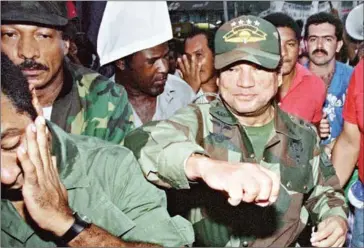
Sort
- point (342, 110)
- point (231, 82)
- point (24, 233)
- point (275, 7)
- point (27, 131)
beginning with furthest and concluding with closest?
1. point (342, 110)
2. point (275, 7)
3. point (231, 82)
4. point (24, 233)
5. point (27, 131)

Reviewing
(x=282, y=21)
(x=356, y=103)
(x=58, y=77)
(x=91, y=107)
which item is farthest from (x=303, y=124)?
(x=58, y=77)

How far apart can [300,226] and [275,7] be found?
2.58 ft

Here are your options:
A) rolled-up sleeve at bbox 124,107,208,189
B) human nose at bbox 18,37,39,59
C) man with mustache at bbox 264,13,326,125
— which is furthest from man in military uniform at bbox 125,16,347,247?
human nose at bbox 18,37,39,59

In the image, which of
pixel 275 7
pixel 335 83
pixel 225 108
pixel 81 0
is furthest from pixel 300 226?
pixel 81 0

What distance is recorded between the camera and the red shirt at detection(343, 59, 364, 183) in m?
2.12

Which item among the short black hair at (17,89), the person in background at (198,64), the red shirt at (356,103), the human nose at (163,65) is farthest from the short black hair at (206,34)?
the short black hair at (17,89)

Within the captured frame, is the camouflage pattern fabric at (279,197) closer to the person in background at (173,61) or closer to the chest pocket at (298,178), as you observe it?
the chest pocket at (298,178)

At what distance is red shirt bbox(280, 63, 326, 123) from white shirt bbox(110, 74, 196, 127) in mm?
362

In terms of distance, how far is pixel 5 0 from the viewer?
1.97 metres

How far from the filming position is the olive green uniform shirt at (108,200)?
1650 millimetres

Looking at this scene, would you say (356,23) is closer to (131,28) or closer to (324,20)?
(324,20)

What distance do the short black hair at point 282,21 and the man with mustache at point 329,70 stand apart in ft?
0.24

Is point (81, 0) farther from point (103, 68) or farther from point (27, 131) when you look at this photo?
point (27, 131)

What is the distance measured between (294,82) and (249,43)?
40 centimetres
